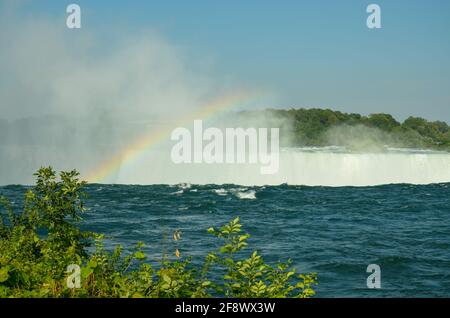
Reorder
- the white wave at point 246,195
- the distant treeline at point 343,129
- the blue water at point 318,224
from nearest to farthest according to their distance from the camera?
the blue water at point 318,224 → the white wave at point 246,195 → the distant treeline at point 343,129

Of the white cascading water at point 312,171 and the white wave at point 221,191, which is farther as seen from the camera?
the white cascading water at point 312,171

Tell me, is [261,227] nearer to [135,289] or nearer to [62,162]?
[135,289]

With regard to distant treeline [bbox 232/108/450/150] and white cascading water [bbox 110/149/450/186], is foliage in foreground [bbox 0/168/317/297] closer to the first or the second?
white cascading water [bbox 110/149/450/186]

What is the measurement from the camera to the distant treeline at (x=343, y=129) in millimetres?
69550

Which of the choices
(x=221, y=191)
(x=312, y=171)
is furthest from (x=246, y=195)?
(x=312, y=171)

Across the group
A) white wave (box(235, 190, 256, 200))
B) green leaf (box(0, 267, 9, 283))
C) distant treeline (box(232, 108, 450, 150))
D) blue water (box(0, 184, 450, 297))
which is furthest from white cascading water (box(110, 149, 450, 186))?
green leaf (box(0, 267, 9, 283))

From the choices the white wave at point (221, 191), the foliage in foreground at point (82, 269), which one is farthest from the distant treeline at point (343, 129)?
the foliage in foreground at point (82, 269)

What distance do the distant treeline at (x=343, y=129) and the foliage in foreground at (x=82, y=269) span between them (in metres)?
58.5

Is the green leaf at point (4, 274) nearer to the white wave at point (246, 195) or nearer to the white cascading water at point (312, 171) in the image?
the white wave at point (246, 195)

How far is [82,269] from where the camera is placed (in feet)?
16.4

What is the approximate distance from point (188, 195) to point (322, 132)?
4606 cm

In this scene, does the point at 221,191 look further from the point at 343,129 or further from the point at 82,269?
the point at 343,129

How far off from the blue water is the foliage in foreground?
2.83 meters

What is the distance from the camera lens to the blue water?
43.6 feet
